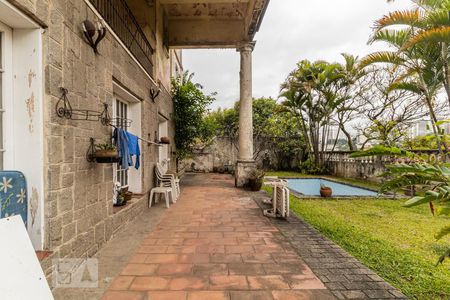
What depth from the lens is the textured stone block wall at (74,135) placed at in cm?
200

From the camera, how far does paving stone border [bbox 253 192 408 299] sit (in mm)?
2020

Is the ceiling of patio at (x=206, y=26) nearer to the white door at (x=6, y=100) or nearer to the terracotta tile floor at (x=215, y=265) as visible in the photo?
the terracotta tile floor at (x=215, y=265)

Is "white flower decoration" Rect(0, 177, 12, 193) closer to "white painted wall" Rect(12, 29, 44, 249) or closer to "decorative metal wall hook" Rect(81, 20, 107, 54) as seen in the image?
"white painted wall" Rect(12, 29, 44, 249)

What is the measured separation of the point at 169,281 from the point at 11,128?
6.40 feet

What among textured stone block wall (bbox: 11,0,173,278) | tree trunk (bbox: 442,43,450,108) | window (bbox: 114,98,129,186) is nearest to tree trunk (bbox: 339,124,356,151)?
tree trunk (bbox: 442,43,450,108)

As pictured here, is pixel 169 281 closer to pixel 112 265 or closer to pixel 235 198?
pixel 112 265

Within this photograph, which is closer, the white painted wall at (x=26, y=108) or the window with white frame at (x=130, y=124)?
the white painted wall at (x=26, y=108)

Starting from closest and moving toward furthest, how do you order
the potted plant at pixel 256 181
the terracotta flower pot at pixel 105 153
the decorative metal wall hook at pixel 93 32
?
the decorative metal wall hook at pixel 93 32, the terracotta flower pot at pixel 105 153, the potted plant at pixel 256 181

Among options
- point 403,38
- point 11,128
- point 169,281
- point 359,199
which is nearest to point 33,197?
point 11,128

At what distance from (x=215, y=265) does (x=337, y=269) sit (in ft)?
4.33

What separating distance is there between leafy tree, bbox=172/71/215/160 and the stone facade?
15.8 feet

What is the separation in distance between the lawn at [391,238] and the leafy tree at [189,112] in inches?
174

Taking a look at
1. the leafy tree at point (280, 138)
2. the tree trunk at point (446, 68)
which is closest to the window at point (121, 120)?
the tree trunk at point (446, 68)

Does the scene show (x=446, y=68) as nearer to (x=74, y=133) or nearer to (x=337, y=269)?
(x=337, y=269)
